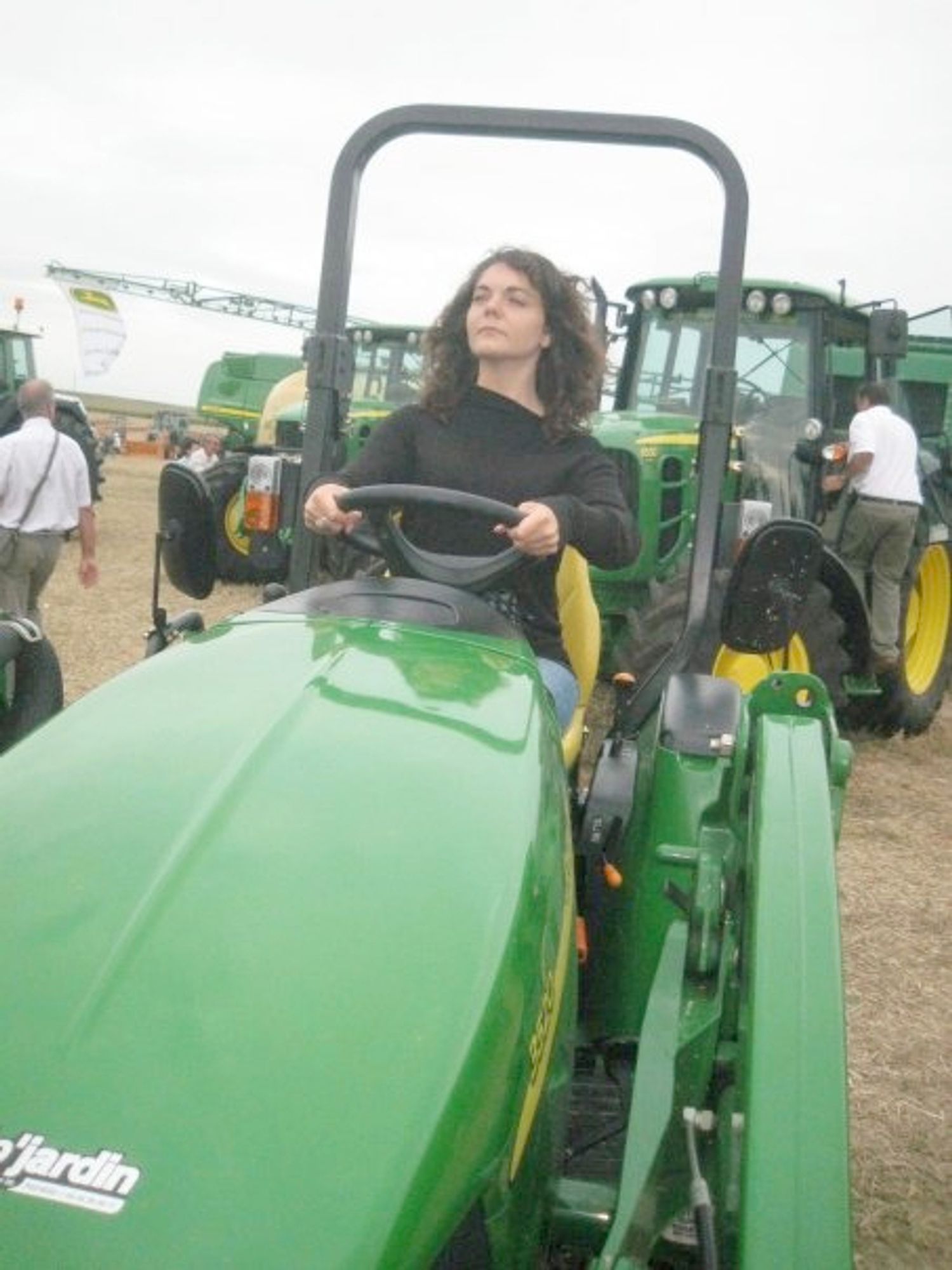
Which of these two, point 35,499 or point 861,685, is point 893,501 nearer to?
point 861,685

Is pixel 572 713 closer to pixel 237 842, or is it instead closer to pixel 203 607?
pixel 237 842

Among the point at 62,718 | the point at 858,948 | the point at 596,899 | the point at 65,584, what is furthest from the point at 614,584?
the point at 65,584

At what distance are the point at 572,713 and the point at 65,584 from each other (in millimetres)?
9119

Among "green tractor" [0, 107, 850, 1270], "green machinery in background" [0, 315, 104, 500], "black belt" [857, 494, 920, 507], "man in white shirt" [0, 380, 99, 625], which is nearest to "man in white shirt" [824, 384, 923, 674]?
"black belt" [857, 494, 920, 507]

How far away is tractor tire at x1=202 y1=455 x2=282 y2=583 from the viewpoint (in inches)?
413

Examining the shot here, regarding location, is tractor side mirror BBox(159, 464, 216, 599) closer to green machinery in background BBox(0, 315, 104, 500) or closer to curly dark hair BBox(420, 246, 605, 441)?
curly dark hair BBox(420, 246, 605, 441)

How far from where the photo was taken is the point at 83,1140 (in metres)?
1.02

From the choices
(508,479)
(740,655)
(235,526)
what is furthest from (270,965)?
(235,526)

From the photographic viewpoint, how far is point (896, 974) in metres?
3.85

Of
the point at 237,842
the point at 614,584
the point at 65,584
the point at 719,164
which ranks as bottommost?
the point at 65,584

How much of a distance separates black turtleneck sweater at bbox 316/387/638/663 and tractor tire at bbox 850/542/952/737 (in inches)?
167

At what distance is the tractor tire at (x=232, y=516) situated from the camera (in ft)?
34.4

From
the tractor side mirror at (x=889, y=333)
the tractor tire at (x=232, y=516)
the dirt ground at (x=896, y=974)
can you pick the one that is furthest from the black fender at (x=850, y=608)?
the tractor tire at (x=232, y=516)

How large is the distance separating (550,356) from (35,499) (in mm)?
4648
